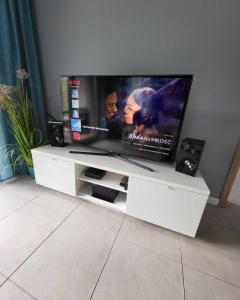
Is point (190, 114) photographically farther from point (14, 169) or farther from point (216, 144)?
point (14, 169)

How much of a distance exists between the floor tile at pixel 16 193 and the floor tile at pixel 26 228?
9cm

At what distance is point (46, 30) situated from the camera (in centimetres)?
173

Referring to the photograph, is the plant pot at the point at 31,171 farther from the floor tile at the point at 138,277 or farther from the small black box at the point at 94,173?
the floor tile at the point at 138,277

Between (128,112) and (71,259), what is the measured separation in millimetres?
1151

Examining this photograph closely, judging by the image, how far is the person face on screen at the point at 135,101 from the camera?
1185mm

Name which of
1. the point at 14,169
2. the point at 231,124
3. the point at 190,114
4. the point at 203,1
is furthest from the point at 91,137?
the point at 203,1

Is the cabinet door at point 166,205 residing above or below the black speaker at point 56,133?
below

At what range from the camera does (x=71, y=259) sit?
101 cm

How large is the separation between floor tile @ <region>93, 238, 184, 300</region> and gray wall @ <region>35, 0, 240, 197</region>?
0.98 m

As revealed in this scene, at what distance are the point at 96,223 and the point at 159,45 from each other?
166cm

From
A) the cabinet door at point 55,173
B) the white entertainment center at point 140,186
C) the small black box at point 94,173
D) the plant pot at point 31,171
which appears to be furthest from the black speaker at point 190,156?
the plant pot at point 31,171

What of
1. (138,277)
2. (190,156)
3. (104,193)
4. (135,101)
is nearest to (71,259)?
(138,277)

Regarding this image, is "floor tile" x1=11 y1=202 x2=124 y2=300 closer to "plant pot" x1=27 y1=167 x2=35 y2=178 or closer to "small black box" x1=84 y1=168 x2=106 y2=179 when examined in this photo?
"small black box" x1=84 y1=168 x2=106 y2=179

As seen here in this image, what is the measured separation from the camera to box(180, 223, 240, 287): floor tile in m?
1.01
